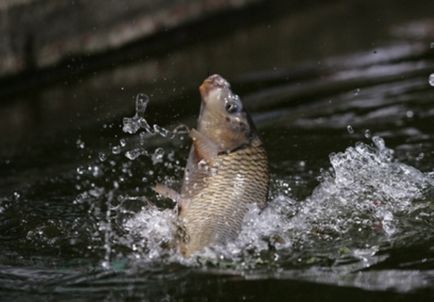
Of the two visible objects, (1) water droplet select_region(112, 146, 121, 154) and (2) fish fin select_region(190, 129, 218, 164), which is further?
(1) water droplet select_region(112, 146, 121, 154)

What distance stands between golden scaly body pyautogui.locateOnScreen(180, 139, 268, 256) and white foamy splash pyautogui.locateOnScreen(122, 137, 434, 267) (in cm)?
6

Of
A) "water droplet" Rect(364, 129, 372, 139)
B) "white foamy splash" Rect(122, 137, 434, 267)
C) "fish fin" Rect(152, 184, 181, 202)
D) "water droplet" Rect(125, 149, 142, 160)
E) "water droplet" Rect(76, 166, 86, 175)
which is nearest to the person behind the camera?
"fish fin" Rect(152, 184, 181, 202)

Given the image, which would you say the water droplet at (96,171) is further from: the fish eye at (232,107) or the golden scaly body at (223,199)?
the fish eye at (232,107)

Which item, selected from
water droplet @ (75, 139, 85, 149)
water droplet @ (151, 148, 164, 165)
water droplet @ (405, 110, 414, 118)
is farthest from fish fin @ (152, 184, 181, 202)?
water droplet @ (405, 110, 414, 118)

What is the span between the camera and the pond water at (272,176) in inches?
171

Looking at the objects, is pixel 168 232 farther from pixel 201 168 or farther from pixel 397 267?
pixel 397 267

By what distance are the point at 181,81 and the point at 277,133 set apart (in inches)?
91.6

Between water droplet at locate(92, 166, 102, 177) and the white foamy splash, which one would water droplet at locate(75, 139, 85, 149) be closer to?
water droplet at locate(92, 166, 102, 177)

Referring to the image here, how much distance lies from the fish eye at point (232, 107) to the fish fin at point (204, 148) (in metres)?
0.15

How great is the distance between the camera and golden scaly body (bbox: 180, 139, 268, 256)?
13.9 feet

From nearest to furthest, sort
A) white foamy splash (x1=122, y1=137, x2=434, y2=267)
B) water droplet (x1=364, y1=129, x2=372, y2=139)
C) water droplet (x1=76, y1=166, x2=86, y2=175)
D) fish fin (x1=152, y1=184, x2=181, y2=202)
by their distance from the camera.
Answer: fish fin (x1=152, y1=184, x2=181, y2=202) < white foamy splash (x1=122, y1=137, x2=434, y2=267) < water droplet (x1=76, y1=166, x2=86, y2=175) < water droplet (x1=364, y1=129, x2=372, y2=139)

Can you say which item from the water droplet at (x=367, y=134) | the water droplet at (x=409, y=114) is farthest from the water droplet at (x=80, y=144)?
the water droplet at (x=409, y=114)

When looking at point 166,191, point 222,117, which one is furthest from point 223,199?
point 222,117

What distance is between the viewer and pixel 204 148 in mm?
4168
